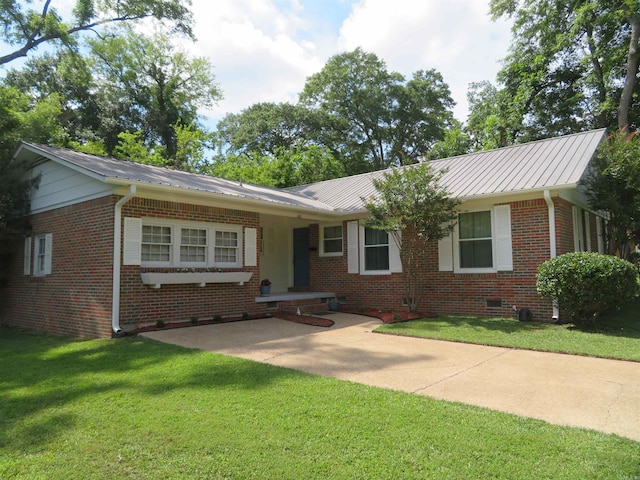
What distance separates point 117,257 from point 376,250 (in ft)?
22.1

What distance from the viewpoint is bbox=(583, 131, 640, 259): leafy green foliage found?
10164 mm

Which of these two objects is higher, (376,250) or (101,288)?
(376,250)

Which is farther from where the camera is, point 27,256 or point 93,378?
point 27,256

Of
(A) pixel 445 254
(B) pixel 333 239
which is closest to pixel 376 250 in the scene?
(B) pixel 333 239

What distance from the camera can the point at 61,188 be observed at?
10438 millimetres

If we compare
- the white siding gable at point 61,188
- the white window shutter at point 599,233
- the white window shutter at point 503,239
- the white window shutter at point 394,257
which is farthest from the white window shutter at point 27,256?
the white window shutter at point 599,233

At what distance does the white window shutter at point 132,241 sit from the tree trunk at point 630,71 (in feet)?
62.5

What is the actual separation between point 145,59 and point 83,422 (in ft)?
103

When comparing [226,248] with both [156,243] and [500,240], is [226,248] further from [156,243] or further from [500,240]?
[500,240]

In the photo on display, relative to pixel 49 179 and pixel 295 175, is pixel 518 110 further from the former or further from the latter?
pixel 49 179

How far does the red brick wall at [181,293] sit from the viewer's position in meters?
8.88

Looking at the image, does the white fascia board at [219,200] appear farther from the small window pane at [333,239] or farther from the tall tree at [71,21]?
the tall tree at [71,21]

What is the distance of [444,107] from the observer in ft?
116

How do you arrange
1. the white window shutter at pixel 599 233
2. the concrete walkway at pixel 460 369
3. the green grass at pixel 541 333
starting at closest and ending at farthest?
the concrete walkway at pixel 460 369
the green grass at pixel 541 333
the white window shutter at pixel 599 233
